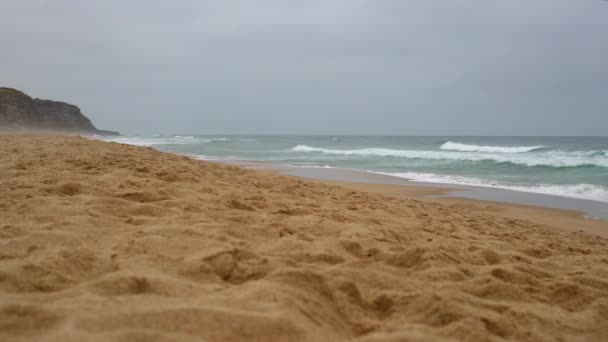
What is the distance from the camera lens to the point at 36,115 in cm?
5134

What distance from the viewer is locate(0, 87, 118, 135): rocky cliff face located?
44812 mm

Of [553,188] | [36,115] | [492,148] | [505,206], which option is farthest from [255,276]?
[36,115]

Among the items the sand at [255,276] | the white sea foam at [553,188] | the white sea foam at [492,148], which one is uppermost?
the white sea foam at [492,148]

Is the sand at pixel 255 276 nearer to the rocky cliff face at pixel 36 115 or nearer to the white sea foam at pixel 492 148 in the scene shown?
the white sea foam at pixel 492 148

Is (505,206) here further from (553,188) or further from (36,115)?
(36,115)

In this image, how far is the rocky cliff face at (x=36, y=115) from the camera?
44.8 metres

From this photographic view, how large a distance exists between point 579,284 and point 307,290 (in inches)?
70.0

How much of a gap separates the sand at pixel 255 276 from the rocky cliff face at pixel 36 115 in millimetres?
44756

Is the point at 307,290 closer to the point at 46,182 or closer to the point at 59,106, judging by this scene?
the point at 46,182

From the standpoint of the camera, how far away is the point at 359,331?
6.02 ft

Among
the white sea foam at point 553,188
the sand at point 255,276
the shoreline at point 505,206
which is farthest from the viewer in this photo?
the white sea foam at point 553,188

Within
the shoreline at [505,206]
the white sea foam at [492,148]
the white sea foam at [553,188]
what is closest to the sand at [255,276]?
the shoreline at [505,206]

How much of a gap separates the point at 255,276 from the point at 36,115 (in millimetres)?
58965

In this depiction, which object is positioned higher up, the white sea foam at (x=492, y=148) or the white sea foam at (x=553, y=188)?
the white sea foam at (x=492, y=148)
